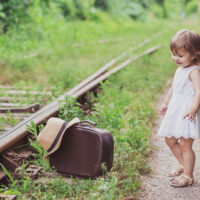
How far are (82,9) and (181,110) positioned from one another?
572 inches

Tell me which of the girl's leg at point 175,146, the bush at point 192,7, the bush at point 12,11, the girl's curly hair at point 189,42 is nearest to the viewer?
the girl's curly hair at point 189,42

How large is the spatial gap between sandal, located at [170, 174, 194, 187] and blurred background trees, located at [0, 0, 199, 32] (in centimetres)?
838

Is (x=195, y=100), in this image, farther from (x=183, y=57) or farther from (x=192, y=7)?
(x=192, y=7)

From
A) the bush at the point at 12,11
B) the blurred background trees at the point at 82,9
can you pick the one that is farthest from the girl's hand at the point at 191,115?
the bush at the point at 12,11

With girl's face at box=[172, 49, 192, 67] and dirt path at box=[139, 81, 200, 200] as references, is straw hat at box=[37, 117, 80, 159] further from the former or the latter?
girl's face at box=[172, 49, 192, 67]

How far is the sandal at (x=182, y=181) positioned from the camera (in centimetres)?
316

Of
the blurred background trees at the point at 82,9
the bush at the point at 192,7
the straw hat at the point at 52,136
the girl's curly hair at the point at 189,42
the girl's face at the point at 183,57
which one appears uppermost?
the girl's curly hair at the point at 189,42

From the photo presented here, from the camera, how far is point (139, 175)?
10.7 ft

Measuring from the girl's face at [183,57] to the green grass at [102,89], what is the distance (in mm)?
915

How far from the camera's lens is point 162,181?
3.28 metres

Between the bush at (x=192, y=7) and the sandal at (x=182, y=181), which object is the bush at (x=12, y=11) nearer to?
the sandal at (x=182, y=181)

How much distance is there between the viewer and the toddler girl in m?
3.07

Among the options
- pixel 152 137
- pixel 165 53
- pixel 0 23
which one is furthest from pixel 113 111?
pixel 0 23

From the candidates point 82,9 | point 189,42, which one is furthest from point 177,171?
point 82,9
